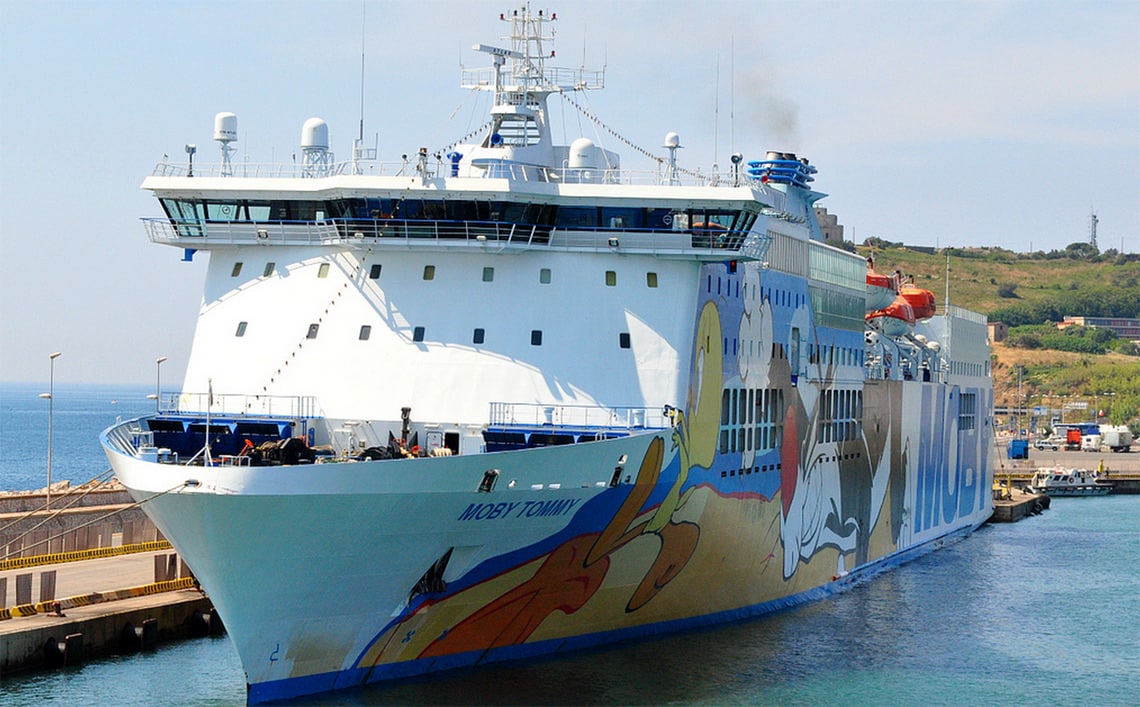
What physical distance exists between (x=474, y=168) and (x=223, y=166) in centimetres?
429

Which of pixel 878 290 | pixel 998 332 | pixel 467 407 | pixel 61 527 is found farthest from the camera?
pixel 998 332

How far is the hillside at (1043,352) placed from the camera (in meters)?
154

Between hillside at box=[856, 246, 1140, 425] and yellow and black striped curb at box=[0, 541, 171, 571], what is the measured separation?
3981 inches

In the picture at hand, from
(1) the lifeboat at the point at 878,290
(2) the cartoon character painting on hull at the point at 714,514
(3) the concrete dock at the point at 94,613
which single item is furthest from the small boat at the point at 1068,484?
(3) the concrete dock at the point at 94,613

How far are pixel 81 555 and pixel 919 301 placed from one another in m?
27.7

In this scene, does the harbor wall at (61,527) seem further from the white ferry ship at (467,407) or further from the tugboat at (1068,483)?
the tugboat at (1068,483)

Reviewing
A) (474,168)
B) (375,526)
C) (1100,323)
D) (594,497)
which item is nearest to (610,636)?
(594,497)

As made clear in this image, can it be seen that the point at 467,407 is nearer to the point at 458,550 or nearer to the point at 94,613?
the point at 458,550

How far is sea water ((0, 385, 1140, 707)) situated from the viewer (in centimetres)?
2411

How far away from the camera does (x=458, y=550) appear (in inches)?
888

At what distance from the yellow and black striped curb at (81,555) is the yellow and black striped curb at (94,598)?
11.3 ft

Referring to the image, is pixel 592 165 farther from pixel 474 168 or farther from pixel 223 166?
pixel 223 166

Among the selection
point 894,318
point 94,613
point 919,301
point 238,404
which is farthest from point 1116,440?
point 238,404

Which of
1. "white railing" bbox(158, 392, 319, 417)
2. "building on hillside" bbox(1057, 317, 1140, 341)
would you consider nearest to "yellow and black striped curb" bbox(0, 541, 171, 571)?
"white railing" bbox(158, 392, 319, 417)
